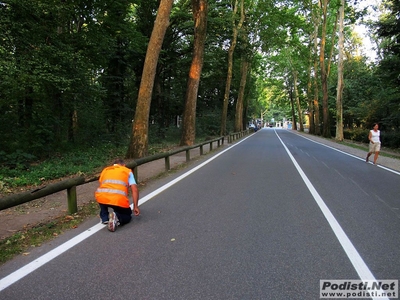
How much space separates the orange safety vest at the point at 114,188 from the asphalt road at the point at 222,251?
0.47 m

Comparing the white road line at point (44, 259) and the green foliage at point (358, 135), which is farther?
the green foliage at point (358, 135)

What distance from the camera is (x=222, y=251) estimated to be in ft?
13.8

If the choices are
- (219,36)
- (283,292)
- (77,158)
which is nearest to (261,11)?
(219,36)

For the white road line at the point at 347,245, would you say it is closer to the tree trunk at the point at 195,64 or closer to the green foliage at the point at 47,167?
the green foliage at the point at 47,167

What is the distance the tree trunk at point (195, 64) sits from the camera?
1916cm

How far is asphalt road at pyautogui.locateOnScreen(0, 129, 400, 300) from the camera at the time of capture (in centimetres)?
330

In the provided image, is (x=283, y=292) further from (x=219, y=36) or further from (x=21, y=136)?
(x=219, y=36)

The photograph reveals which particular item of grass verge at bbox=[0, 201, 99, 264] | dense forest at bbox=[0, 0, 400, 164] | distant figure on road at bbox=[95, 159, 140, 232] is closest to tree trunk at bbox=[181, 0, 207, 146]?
dense forest at bbox=[0, 0, 400, 164]

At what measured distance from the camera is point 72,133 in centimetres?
2005

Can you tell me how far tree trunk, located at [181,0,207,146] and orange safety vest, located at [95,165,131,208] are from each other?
47.8ft

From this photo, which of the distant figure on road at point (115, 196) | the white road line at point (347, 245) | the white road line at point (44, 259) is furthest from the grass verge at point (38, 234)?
the white road line at point (347, 245)

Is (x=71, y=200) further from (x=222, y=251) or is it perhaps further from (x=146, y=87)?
(x=146, y=87)

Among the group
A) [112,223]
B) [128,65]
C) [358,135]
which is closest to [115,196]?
[112,223]

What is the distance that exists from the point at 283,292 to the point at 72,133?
1918 centimetres
